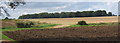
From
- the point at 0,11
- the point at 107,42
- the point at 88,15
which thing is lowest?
the point at 88,15

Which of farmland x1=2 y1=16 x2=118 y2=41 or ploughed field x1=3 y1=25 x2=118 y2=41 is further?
farmland x1=2 y1=16 x2=118 y2=41

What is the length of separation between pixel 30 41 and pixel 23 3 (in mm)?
3461

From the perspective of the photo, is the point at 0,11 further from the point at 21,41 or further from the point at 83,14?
the point at 83,14

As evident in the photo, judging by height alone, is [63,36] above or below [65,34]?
above

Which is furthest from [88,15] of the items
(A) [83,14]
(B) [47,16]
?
(B) [47,16]

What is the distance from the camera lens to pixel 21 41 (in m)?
26.3

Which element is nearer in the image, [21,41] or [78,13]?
[21,41]

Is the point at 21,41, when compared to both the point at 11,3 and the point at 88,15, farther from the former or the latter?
the point at 88,15

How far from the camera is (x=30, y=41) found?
86.4 ft

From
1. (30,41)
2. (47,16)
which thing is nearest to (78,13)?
(47,16)

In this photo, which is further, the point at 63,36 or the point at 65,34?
the point at 65,34

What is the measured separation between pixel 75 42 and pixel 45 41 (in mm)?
2752

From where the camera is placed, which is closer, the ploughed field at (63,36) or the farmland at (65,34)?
the ploughed field at (63,36)

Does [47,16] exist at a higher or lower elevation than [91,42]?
lower
